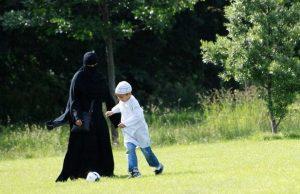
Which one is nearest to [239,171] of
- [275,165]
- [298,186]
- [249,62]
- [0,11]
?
[275,165]

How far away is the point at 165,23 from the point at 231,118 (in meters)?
3.07

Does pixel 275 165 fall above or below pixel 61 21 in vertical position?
below

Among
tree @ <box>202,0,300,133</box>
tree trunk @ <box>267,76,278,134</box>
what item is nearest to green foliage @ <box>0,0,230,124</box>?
tree @ <box>202,0,300,133</box>

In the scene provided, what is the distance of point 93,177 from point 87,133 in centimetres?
94

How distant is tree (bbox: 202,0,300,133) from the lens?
76.8 ft

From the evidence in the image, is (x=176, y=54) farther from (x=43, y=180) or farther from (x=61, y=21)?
(x=43, y=180)

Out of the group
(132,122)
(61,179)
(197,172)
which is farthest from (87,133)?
(197,172)

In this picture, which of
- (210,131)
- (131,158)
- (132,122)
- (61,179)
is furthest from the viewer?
(210,131)

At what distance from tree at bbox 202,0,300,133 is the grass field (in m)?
2.11

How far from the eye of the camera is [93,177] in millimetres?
14531

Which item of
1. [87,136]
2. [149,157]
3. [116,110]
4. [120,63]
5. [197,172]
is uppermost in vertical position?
[120,63]

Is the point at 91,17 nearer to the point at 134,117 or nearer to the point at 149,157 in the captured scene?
the point at 134,117

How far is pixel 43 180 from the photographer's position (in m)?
15.9

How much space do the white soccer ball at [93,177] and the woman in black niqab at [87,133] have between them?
54 cm
